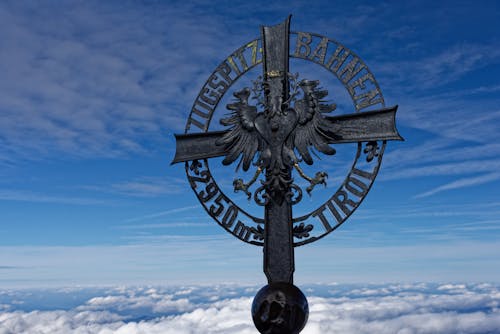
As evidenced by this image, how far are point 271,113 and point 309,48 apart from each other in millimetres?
1316

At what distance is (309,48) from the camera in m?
10.3

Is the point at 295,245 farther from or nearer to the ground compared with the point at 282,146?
nearer to the ground

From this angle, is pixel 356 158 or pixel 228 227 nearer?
pixel 356 158

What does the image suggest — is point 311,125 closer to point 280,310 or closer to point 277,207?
point 277,207

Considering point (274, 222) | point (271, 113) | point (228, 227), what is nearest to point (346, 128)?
point (271, 113)

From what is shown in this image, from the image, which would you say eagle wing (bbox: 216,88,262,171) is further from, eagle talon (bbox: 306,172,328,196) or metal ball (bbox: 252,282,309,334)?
metal ball (bbox: 252,282,309,334)

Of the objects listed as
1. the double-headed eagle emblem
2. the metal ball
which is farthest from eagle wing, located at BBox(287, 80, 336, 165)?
the metal ball

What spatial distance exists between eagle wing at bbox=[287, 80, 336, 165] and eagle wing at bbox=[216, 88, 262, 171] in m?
0.67

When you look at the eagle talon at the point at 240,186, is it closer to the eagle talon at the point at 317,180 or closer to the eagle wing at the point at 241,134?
the eagle wing at the point at 241,134

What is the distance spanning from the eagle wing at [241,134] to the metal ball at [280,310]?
2195mm

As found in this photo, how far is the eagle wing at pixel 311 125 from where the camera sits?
967cm

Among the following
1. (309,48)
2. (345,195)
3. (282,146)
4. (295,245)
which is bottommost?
(295,245)

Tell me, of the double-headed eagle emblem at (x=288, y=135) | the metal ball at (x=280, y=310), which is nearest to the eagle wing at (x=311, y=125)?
the double-headed eagle emblem at (x=288, y=135)

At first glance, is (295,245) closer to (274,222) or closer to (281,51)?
(274,222)
